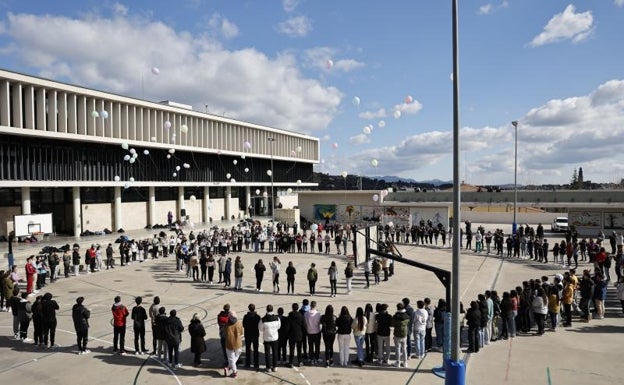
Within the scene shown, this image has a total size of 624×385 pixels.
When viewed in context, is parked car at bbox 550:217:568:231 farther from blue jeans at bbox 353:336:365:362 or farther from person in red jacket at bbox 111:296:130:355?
person in red jacket at bbox 111:296:130:355

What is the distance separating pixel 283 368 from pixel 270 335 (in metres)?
0.98

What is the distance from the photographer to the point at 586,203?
1491 inches

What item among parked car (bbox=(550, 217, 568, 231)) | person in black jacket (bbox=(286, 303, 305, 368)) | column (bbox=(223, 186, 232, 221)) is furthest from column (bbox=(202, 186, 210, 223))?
person in black jacket (bbox=(286, 303, 305, 368))

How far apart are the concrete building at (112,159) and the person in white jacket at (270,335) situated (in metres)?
29.2

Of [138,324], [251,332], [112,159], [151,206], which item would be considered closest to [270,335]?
[251,332]

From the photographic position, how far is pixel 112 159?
44.9 metres

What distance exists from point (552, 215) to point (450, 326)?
42303 mm

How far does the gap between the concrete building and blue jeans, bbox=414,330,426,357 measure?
30.9 metres

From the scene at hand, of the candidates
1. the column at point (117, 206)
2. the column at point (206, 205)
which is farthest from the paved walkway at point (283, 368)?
the column at point (206, 205)

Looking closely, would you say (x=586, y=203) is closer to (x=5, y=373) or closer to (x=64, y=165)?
(x=5, y=373)

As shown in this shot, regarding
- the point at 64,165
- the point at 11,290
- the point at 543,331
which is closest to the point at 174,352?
the point at 11,290

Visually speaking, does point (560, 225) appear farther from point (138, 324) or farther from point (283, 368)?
point (138, 324)

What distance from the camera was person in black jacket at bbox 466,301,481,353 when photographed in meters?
10.8

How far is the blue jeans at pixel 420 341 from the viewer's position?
1067 cm
